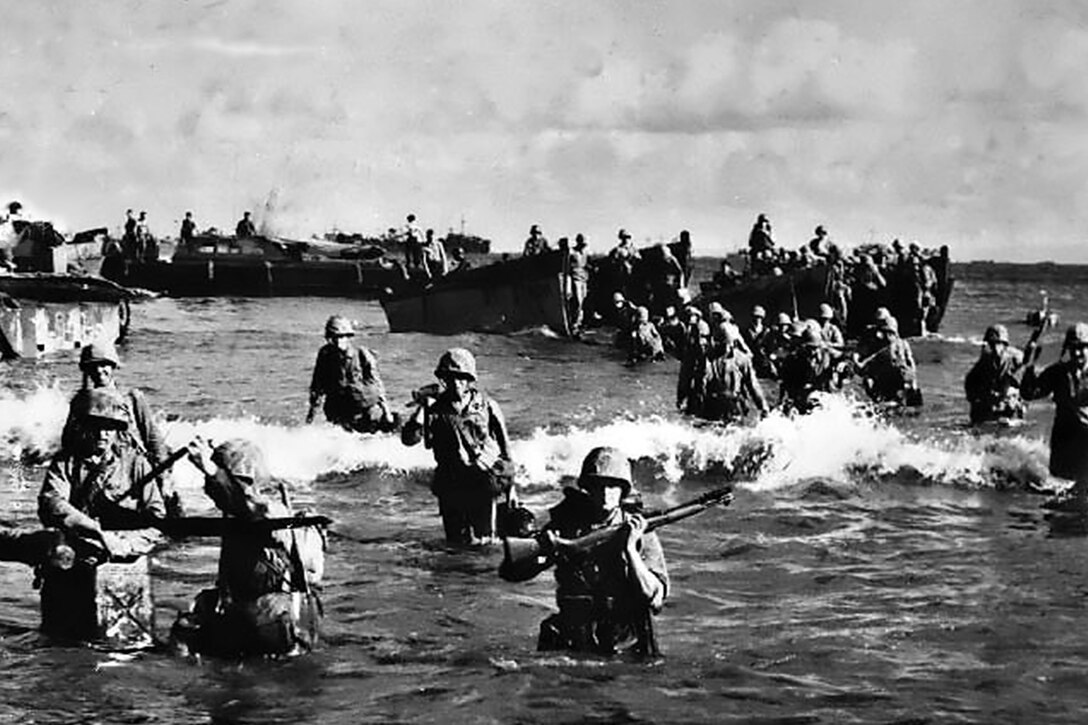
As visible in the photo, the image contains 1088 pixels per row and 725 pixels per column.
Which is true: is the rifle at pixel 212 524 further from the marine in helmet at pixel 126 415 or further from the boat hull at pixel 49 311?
the boat hull at pixel 49 311

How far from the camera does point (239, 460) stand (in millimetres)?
7570

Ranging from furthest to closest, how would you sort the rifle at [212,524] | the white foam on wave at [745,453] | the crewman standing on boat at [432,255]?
the crewman standing on boat at [432,255] < the white foam on wave at [745,453] < the rifle at [212,524]

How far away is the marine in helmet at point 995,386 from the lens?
18.5 meters

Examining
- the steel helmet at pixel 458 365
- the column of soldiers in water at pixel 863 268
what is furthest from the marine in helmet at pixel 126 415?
the column of soldiers in water at pixel 863 268

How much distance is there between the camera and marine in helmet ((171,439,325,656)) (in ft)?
24.9

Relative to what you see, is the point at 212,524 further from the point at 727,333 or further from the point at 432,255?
the point at 432,255

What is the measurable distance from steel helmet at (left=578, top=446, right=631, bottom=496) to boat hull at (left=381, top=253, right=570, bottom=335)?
31.2 meters

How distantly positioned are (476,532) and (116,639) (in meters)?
3.84

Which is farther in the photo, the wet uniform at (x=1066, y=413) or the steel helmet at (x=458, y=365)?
the wet uniform at (x=1066, y=413)

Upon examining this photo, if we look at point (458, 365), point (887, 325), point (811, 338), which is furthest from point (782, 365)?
point (458, 365)

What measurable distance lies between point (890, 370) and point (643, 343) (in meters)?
13.0

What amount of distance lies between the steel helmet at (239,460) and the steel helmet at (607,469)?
5.47ft

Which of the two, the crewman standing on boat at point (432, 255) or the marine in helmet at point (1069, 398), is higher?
the crewman standing on boat at point (432, 255)

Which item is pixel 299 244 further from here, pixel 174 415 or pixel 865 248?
pixel 174 415
